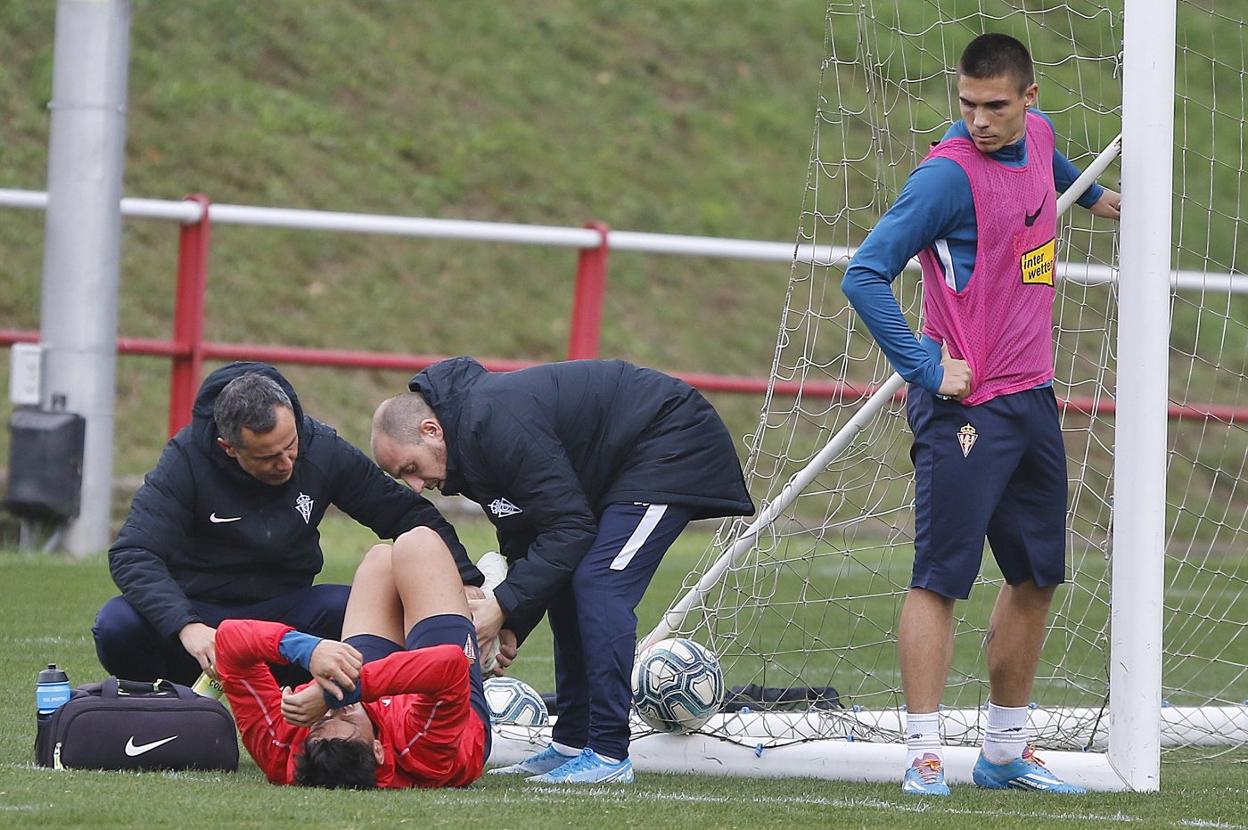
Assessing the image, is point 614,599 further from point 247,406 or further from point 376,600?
point 247,406

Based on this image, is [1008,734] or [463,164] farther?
[463,164]

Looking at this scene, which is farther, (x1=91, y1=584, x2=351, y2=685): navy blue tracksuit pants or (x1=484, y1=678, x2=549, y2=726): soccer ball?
(x1=484, y1=678, x2=549, y2=726): soccer ball

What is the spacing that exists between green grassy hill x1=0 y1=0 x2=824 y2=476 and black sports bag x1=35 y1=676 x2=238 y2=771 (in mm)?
6675

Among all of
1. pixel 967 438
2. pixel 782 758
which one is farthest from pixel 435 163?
pixel 967 438

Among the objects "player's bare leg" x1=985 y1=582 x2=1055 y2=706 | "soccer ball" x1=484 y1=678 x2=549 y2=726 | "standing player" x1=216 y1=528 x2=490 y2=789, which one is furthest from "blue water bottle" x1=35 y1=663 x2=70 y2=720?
"player's bare leg" x1=985 y1=582 x2=1055 y2=706

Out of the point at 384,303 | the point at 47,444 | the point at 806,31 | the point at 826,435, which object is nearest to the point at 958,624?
the point at 826,435

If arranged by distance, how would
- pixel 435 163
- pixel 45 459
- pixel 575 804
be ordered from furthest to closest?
pixel 435 163, pixel 45 459, pixel 575 804

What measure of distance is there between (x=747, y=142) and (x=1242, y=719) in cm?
1119

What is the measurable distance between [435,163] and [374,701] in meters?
10.8

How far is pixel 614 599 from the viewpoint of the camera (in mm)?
4859

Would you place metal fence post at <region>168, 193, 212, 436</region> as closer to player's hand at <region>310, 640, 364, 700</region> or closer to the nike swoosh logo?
the nike swoosh logo

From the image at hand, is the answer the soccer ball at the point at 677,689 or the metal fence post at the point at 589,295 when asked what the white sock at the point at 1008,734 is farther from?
the metal fence post at the point at 589,295

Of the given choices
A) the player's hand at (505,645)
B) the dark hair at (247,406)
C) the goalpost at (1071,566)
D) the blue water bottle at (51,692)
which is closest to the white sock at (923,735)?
the goalpost at (1071,566)

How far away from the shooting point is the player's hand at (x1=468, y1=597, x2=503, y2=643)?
485cm
